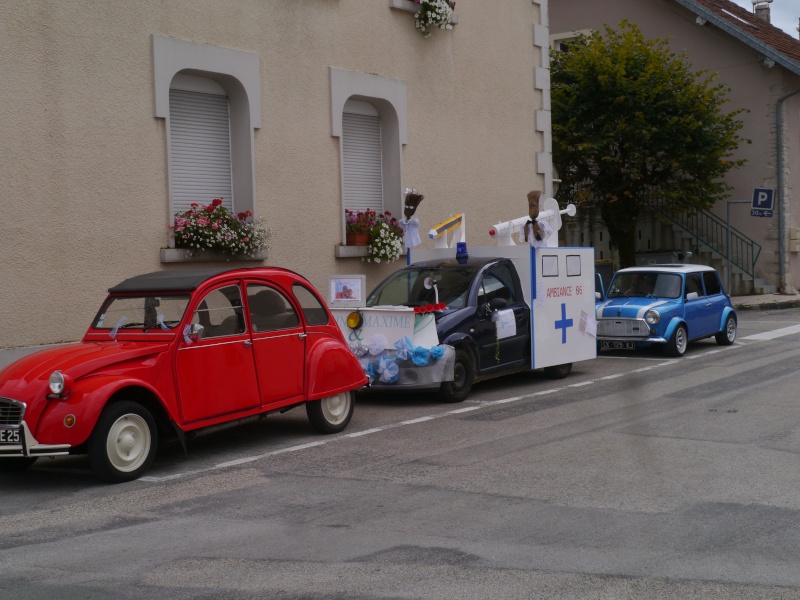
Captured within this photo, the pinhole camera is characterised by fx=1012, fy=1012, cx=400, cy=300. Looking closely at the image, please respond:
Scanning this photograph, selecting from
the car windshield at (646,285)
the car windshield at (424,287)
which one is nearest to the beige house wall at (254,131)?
the car windshield at (424,287)

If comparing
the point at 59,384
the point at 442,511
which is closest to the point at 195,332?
the point at 59,384

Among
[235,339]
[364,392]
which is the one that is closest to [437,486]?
[235,339]

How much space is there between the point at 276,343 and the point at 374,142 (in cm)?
856

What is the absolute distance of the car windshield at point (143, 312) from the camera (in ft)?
28.6

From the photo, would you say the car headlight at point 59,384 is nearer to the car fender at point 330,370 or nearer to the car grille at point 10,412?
the car grille at point 10,412

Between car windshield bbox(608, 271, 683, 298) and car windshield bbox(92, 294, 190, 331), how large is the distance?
10369 mm

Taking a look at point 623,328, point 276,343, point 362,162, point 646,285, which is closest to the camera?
point 276,343

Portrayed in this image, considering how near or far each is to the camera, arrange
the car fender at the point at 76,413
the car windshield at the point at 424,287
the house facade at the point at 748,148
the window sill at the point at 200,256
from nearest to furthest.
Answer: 1. the car fender at the point at 76,413
2. the car windshield at the point at 424,287
3. the window sill at the point at 200,256
4. the house facade at the point at 748,148

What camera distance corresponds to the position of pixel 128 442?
26.2 ft

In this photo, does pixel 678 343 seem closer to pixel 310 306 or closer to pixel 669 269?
pixel 669 269

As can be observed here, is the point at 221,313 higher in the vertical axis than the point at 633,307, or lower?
higher

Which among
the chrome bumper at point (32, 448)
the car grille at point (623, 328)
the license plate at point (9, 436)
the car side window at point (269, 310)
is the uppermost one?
the car side window at point (269, 310)

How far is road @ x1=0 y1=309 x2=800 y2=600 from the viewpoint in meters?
5.32

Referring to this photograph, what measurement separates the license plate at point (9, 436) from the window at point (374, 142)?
357 inches
